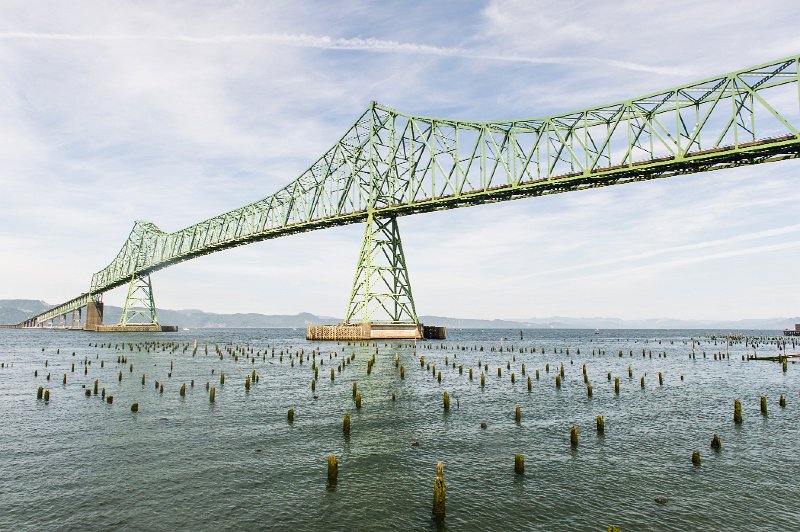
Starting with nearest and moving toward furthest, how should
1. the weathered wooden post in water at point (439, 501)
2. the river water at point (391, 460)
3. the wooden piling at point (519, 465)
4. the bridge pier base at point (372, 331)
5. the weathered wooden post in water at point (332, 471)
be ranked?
the weathered wooden post in water at point (439, 501) → the river water at point (391, 460) → the weathered wooden post in water at point (332, 471) → the wooden piling at point (519, 465) → the bridge pier base at point (372, 331)

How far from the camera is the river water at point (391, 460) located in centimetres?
1530

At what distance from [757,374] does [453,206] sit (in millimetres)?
44800

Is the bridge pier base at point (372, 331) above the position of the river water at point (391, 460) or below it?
above

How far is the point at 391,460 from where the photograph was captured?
68.0 feet

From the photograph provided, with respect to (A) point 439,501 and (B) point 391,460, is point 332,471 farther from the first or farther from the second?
(A) point 439,501

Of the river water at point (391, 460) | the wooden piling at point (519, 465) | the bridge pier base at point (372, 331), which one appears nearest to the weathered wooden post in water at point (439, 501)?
the river water at point (391, 460)

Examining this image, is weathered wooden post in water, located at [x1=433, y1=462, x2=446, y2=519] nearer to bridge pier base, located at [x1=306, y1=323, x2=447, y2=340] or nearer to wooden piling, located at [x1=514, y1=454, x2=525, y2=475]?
wooden piling, located at [x1=514, y1=454, x2=525, y2=475]

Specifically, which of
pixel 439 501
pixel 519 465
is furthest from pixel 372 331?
pixel 439 501

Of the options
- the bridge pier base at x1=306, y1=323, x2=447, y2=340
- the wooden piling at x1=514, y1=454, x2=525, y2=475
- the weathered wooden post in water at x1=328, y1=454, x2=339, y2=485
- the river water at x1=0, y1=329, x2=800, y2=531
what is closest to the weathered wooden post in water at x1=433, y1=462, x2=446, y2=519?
the river water at x1=0, y1=329, x2=800, y2=531

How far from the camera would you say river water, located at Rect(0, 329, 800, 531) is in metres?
15.3

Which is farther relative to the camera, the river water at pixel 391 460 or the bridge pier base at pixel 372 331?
the bridge pier base at pixel 372 331

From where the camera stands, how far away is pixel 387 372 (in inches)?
1955

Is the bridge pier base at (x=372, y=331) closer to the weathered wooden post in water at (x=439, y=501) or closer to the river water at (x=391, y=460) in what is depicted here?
the river water at (x=391, y=460)

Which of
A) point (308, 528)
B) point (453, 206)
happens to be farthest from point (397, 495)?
point (453, 206)
